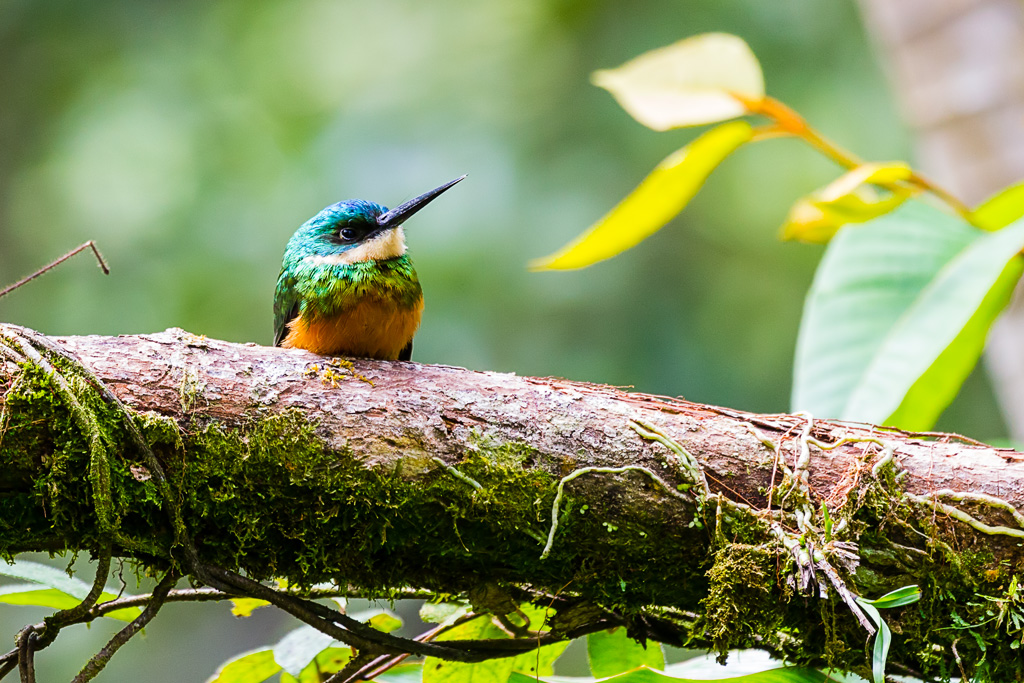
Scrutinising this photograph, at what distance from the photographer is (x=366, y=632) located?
1.26 metres

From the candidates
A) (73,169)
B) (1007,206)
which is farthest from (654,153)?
(1007,206)

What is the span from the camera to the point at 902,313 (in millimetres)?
1890

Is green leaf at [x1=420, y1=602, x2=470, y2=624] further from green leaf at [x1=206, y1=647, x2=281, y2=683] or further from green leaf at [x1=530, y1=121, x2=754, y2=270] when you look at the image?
green leaf at [x1=530, y1=121, x2=754, y2=270]

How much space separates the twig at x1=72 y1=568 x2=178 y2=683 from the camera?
113cm

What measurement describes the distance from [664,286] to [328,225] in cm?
492

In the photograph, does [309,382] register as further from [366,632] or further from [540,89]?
[540,89]

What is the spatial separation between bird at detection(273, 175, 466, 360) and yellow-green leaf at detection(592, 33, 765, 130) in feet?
1.47

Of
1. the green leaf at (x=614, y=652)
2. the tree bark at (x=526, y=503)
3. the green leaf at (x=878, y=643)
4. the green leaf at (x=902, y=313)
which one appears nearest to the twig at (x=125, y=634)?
the tree bark at (x=526, y=503)

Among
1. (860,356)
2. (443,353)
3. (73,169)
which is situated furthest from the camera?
(73,169)

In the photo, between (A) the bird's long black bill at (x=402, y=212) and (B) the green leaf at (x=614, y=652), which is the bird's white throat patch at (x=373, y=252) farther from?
(B) the green leaf at (x=614, y=652)

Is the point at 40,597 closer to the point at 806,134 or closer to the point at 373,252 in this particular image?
the point at 373,252

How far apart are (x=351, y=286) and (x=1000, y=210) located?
1.33m

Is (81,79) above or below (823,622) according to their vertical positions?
above

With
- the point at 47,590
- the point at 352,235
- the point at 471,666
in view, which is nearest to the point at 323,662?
the point at 471,666
